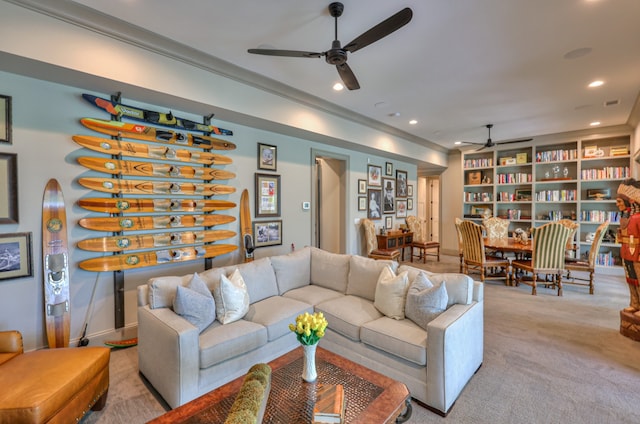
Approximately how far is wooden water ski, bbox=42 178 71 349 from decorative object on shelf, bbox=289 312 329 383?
92.9 inches

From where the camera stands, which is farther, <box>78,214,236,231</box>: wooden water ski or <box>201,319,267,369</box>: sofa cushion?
<box>78,214,236,231</box>: wooden water ski

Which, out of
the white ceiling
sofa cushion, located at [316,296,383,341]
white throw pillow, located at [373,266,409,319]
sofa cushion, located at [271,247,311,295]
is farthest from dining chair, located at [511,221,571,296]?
sofa cushion, located at [271,247,311,295]

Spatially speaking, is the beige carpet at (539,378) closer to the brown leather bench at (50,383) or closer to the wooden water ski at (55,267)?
the brown leather bench at (50,383)

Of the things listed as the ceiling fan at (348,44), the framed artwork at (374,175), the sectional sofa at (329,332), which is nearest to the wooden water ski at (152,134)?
the ceiling fan at (348,44)

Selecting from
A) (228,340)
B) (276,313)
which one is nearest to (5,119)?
(228,340)

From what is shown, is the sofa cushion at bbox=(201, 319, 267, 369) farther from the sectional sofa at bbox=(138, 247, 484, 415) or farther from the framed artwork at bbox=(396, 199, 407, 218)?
the framed artwork at bbox=(396, 199, 407, 218)

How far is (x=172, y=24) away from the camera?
7.98ft

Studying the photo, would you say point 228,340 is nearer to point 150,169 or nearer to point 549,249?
point 150,169

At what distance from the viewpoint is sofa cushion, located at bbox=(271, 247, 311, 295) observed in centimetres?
313

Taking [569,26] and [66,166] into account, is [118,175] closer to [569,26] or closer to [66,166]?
[66,166]

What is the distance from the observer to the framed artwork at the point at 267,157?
4.06 meters

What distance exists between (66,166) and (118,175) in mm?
396

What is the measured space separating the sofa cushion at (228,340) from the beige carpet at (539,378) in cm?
49

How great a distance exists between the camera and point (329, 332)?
8.33ft
